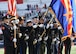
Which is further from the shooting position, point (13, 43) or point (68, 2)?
point (68, 2)

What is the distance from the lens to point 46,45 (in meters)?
7.75

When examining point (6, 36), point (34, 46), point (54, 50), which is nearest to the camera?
point (6, 36)

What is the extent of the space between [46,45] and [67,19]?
78 cm

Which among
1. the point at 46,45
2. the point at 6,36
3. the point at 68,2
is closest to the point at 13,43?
the point at 6,36

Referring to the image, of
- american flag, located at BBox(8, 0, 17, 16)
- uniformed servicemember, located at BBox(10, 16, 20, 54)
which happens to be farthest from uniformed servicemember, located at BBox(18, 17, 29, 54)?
american flag, located at BBox(8, 0, 17, 16)

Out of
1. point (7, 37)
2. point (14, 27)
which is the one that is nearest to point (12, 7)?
point (14, 27)

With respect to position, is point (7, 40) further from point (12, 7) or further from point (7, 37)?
point (12, 7)

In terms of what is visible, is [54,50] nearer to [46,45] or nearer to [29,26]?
[46,45]

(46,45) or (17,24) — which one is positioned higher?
(17,24)

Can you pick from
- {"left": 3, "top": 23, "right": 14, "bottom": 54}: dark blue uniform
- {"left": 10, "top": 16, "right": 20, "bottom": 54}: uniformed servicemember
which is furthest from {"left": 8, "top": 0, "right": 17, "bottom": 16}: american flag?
{"left": 3, "top": 23, "right": 14, "bottom": 54}: dark blue uniform

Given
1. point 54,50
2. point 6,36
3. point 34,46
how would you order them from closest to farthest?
point 6,36
point 34,46
point 54,50

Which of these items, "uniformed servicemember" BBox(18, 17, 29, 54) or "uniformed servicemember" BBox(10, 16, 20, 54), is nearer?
"uniformed servicemember" BBox(10, 16, 20, 54)

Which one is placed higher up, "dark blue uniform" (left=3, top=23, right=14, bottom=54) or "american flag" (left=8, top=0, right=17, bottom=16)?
"american flag" (left=8, top=0, right=17, bottom=16)

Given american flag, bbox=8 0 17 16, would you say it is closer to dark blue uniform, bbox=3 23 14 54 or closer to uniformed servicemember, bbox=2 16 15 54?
uniformed servicemember, bbox=2 16 15 54
